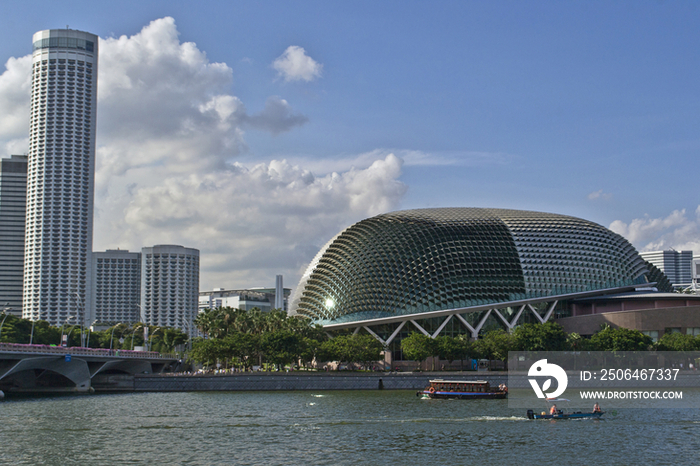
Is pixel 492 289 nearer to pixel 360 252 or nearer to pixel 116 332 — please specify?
pixel 360 252

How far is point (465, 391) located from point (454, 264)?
48.2 metres

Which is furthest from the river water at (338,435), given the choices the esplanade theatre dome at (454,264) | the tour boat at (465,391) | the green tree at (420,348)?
→ the esplanade theatre dome at (454,264)

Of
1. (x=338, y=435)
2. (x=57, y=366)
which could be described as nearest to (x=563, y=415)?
(x=338, y=435)

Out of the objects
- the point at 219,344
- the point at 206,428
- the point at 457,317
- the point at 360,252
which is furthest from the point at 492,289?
the point at 206,428

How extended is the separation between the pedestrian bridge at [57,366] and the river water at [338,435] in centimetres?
1288

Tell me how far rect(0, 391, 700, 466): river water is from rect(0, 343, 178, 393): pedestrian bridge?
12.9 metres

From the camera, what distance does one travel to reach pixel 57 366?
3620 inches

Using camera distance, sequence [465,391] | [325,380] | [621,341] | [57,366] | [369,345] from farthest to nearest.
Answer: [369,345] < [621,341] < [57,366] < [325,380] < [465,391]

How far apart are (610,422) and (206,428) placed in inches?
1150

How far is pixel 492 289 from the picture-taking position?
121 metres

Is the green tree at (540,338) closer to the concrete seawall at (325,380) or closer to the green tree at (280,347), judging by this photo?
the concrete seawall at (325,380)

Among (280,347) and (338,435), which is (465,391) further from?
(280,347)

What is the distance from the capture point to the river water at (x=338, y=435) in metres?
41.5

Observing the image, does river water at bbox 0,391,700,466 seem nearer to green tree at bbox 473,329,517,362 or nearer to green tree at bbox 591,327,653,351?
green tree at bbox 473,329,517,362
